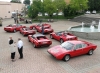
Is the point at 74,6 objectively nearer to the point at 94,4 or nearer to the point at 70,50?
the point at 94,4

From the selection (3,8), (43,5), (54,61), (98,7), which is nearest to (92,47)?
(54,61)

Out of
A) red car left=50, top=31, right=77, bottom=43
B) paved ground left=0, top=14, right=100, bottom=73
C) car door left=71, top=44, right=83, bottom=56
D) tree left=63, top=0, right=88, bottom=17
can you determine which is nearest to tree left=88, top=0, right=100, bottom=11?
tree left=63, top=0, right=88, bottom=17

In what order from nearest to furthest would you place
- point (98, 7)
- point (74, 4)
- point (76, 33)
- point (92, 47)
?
point (92, 47) < point (76, 33) < point (74, 4) < point (98, 7)

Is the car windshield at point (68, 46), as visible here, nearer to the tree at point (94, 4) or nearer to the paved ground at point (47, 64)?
the paved ground at point (47, 64)

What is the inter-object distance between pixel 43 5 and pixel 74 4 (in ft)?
31.0

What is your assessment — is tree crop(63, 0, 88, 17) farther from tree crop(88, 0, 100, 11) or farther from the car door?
the car door

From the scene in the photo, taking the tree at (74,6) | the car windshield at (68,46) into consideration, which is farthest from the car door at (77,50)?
the tree at (74,6)

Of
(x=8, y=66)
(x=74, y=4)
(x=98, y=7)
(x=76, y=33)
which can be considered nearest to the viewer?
(x=8, y=66)

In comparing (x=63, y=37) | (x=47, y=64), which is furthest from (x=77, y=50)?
(x=63, y=37)

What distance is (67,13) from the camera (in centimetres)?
4169

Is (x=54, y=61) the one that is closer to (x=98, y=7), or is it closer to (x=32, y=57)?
(x=32, y=57)

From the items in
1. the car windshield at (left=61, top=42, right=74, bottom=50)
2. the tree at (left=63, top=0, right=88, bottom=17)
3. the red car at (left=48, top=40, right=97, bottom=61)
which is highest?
the tree at (left=63, top=0, right=88, bottom=17)

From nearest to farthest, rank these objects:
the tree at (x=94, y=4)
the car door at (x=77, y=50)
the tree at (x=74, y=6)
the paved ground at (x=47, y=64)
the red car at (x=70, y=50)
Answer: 1. the paved ground at (x=47, y=64)
2. the red car at (x=70, y=50)
3. the car door at (x=77, y=50)
4. the tree at (x=74, y=6)
5. the tree at (x=94, y=4)

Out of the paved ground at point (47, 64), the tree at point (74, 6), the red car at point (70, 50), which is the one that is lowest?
the paved ground at point (47, 64)
